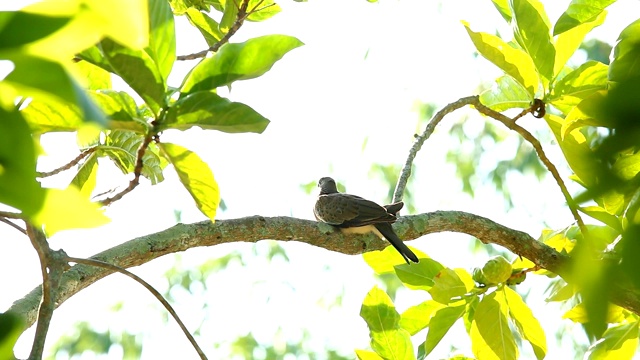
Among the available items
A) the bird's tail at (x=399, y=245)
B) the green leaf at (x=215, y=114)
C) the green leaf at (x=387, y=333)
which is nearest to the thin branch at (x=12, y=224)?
the green leaf at (x=215, y=114)

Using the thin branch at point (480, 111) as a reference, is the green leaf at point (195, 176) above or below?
below

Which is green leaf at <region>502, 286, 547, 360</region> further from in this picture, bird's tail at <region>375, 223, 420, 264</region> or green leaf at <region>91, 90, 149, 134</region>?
green leaf at <region>91, 90, 149, 134</region>

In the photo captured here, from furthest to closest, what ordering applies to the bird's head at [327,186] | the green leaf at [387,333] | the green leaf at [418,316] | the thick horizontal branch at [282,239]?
1. the bird's head at [327,186]
2. the green leaf at [418,316]
3. the green leaf at [387,333]
4. the thick horizontal branch at [282,239]

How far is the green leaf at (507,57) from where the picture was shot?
2506 mm

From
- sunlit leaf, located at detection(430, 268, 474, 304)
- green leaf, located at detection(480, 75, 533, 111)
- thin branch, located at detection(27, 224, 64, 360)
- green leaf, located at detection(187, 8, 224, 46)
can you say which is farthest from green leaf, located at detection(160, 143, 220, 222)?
green leaf, located at detection(480, 75, 533, 111)

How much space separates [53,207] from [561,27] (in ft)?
6.77

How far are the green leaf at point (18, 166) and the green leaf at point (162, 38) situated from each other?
42.0 inches

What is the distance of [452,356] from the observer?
8.86ft

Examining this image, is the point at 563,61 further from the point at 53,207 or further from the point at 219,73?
the point at 53,207

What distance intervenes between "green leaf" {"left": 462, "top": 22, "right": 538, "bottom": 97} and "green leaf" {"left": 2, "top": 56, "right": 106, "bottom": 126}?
215 centimetres

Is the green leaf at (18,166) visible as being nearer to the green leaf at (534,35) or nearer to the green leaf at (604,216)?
the green leaf at (604,216)

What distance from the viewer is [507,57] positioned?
2.54 meters

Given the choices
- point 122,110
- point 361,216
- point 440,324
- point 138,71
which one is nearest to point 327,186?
point 361,216

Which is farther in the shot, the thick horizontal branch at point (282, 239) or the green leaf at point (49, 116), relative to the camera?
the thick horizontal branch at point (282, 239)
